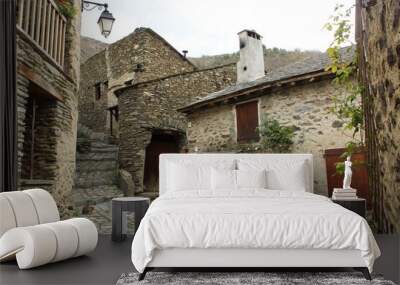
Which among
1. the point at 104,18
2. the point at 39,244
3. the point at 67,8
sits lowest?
the point at 39,244

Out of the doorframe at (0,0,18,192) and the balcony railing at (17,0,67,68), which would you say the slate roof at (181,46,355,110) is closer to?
the balcony railing at (17,0,67,68)

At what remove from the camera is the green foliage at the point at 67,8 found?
15.5 ft

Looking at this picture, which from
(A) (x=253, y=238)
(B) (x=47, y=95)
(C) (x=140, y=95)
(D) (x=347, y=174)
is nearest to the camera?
(A) (x=253, y=238)

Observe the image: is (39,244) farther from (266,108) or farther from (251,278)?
(266,108)

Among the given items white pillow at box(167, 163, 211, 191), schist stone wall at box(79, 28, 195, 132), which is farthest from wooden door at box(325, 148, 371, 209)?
schist stone wall at box(79, 28, 195, 132)

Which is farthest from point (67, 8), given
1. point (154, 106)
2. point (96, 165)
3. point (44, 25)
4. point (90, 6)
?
point (96, 165)

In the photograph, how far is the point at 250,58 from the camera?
15.9 feet

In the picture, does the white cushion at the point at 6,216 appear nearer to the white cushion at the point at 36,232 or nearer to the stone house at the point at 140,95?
the white cushion at the point at 36,232

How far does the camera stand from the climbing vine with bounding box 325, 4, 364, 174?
447 centimetres

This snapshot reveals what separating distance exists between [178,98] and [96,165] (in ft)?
4.18

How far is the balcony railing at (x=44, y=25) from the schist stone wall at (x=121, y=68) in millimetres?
377

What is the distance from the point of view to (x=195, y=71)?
191 inches

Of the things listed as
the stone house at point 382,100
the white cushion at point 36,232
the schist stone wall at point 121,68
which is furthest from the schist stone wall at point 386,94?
the white cushion at point 36,232

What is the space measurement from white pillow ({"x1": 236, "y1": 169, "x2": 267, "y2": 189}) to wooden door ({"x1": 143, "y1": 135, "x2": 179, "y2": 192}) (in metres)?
1.03
